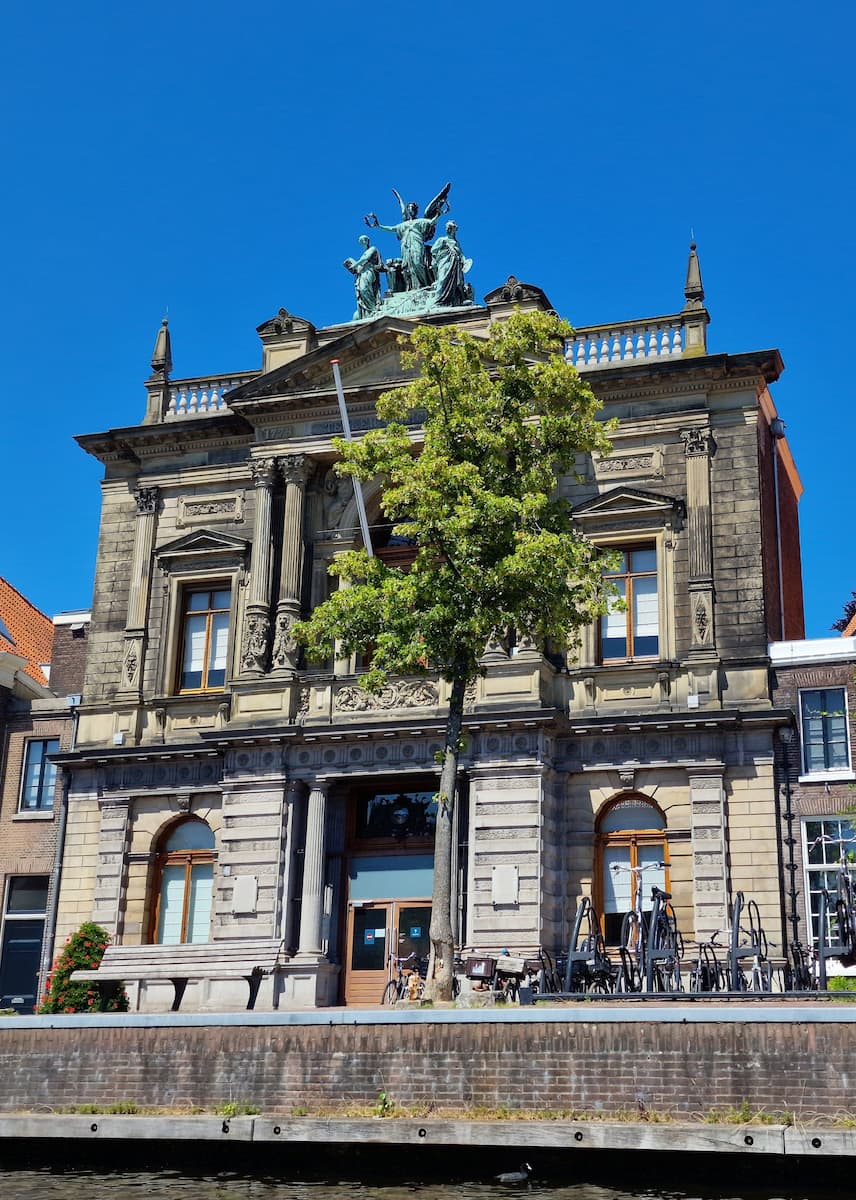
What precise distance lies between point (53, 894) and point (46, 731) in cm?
432

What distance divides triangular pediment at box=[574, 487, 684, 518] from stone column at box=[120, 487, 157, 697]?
1078cm

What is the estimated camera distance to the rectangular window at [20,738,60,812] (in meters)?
37.6

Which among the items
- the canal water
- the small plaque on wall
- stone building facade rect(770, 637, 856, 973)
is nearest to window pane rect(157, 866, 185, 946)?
the small plaque on wall

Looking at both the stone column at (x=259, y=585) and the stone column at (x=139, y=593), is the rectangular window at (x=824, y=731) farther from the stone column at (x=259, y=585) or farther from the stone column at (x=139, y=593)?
the stone column at (x=139, y=593)

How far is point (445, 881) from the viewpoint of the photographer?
24.3 m

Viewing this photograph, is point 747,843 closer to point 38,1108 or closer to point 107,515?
point 38,1108

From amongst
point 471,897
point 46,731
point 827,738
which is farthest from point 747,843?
point 46,731

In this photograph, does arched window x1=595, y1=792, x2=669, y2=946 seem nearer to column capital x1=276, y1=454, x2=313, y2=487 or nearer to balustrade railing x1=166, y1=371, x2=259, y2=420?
column capital x1=276, y1=454, x2=313, y2=487

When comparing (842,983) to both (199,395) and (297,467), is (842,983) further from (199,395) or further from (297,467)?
(199,395)

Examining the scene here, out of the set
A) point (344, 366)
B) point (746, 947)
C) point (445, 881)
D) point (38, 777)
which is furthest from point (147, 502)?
point (746, 947)

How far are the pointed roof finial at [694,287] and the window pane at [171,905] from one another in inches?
669

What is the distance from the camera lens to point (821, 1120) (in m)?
17.0

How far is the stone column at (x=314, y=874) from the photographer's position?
105 ft

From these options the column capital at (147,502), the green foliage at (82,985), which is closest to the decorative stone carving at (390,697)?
the green foliage at (82,985)
